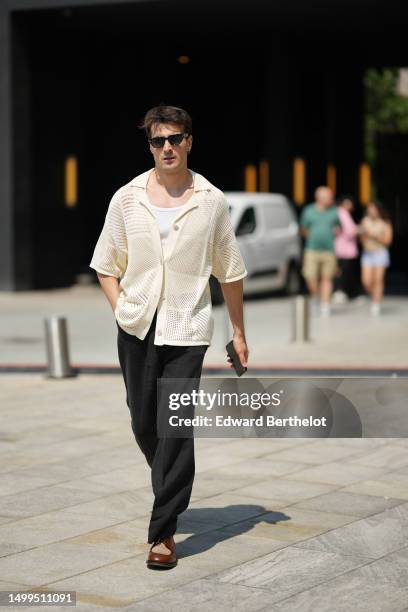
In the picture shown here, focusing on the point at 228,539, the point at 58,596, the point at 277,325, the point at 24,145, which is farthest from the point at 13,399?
the point at 24,145

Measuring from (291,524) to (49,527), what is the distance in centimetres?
114

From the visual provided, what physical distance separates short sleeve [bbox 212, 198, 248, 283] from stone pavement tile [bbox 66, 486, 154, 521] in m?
1.39

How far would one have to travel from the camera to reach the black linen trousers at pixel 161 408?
17.8 ft

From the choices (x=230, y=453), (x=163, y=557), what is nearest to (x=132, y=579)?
(x=163, y=557)

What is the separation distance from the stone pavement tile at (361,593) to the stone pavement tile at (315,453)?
94.5 inches

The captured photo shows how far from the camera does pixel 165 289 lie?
5449mm

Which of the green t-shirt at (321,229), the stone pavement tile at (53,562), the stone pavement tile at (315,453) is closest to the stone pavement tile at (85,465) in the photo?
the stone pavement tile at (315,453)

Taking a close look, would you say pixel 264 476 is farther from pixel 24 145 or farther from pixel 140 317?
pixel 24 145

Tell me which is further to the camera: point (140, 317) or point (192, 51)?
point (192, 51)

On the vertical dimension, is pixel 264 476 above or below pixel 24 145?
below

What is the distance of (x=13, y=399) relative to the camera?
10320mm

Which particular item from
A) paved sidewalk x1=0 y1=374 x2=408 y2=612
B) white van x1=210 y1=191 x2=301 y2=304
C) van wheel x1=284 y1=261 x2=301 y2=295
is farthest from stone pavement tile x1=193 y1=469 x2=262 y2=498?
van wheel x1=284 y1=261 x2=301 y2=295

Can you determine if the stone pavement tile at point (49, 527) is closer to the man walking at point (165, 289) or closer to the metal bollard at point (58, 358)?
the man walking at point (165, 289)

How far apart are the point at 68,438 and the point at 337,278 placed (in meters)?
14.4
